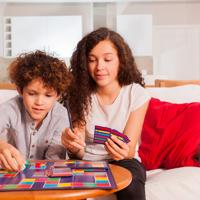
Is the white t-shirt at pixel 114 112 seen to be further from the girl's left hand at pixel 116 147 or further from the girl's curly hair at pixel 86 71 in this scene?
the girl's left hand at pixel 116 147

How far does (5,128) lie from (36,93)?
8.0 inches

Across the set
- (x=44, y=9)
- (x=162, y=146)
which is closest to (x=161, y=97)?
(x=162, y=146)

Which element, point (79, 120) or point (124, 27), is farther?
point (124, 27)

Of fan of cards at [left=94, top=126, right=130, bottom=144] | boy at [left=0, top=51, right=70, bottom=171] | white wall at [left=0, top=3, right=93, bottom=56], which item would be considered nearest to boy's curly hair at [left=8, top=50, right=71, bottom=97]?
boy at [left=0, top=51, right=70, bottom=171]

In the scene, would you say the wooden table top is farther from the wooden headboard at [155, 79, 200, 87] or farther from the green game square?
the wooden headboard at [155, 79, 200, 87]

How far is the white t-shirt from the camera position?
1650mm

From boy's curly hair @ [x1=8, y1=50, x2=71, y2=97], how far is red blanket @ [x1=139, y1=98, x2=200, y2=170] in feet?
1.80

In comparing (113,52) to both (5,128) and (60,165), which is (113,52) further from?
(60,165)

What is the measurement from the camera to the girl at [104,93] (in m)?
1.62

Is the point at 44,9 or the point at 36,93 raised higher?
the point at 44,9

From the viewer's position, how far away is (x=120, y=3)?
7207mm

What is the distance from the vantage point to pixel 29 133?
1.48 m

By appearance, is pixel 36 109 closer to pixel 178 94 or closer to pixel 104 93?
pixel 104 93

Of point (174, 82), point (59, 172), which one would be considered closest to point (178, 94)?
point (174, 82)
